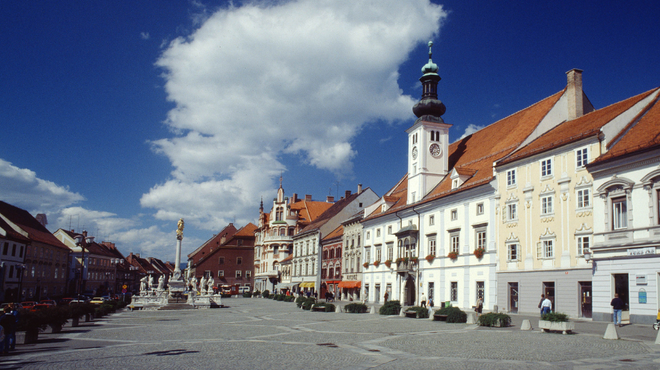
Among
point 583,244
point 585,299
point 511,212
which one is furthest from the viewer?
point 511,212

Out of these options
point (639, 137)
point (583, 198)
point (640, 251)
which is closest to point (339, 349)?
point (640, 251)

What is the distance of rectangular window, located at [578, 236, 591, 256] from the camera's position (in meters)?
30.8

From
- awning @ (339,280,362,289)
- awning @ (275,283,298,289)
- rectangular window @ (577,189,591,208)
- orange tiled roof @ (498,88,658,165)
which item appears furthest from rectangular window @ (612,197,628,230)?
awning @ (275,283,298,289)

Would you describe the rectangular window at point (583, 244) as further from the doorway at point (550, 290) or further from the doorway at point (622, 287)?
the doorway at point (550, 290)

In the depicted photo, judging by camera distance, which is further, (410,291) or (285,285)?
(285,285)

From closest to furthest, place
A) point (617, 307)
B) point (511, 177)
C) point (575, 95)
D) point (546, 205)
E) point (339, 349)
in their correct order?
point (339, 349), point (617, 307), point (546, 205), point (511, 177), point (575, 95)

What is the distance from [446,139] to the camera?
174 feet

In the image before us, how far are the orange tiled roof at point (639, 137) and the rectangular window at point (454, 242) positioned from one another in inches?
615

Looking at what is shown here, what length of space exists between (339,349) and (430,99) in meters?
38.9

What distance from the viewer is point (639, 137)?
2870 centimetres

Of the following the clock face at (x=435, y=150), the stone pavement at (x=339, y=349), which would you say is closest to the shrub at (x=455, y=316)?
the stone pavement at (x=339, y=349)

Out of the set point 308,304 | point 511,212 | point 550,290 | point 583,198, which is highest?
point 583,198

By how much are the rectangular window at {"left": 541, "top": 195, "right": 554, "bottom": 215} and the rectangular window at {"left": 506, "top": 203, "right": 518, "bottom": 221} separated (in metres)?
2.46

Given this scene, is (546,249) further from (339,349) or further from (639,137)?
(339,349)
